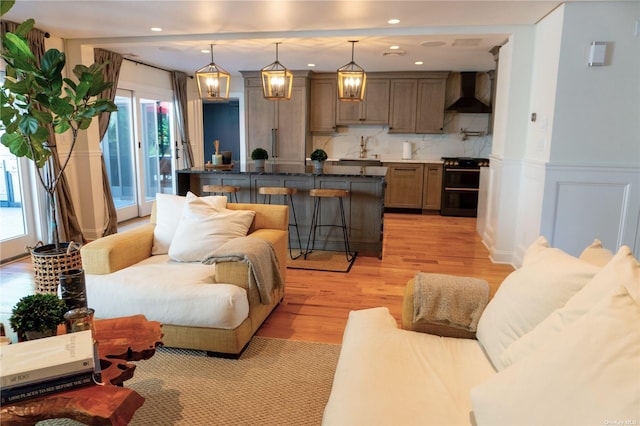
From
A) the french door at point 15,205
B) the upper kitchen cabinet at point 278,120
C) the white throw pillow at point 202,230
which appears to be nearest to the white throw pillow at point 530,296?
the white throw pillow at point 202,230

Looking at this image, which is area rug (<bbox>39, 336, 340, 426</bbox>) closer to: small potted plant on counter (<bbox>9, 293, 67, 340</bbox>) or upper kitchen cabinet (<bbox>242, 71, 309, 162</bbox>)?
small potted plant on counter (<bbox>9, 293, 67, 340</bbox>)

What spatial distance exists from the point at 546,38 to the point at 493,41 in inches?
36.4

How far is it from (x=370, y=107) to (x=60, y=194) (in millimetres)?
5011

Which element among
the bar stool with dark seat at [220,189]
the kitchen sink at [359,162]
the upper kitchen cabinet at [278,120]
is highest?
the upper kitchen cabinet at [278,120]

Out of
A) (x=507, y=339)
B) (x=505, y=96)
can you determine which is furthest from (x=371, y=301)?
(x=505, y=96)

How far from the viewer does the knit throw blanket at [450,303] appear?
191 cm

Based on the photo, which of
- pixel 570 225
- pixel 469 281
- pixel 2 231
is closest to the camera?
pixel 469 281

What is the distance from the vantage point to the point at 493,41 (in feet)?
15.7

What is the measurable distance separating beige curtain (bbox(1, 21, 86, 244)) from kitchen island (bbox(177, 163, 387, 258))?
1.26 meters

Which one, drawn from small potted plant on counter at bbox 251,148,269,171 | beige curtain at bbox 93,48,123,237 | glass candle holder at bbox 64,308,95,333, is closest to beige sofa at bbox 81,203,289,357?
glass candle holder at bbox 64,308,95,333

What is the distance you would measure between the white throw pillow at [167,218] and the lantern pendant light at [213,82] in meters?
1.86

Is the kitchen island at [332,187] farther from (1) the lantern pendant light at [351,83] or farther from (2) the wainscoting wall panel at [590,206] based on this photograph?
(2) the wainscoting wall panel at [590,206]

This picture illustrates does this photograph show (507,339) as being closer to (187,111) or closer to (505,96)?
(505,96)

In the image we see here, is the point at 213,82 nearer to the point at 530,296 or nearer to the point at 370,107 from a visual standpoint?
the point at 370,107
